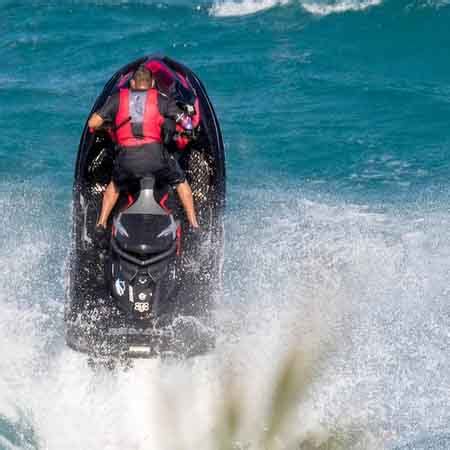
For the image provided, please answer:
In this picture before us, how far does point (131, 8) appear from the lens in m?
15.9

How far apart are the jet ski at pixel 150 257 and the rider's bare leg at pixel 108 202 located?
3.5 inches

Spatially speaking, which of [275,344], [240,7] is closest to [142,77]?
[275,344]

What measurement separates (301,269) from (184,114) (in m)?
2.64

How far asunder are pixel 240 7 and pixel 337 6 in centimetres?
170

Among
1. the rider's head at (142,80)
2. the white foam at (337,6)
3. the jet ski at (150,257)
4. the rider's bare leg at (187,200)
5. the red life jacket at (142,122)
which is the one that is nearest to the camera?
the jet ski at (150,257)

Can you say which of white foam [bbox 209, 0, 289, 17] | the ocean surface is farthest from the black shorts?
white foam [bbox 209, 0, 289, 17]

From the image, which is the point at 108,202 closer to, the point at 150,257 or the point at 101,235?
the point at 101,235

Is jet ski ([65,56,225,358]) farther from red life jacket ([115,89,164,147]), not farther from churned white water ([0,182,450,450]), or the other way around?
churned white water ([0,182,450,450])

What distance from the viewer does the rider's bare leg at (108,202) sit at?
24.7ft

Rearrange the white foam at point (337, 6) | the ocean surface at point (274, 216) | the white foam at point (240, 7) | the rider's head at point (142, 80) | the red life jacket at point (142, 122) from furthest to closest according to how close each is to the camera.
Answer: the white foam at point (240, 7) < the white foam at point (337, 6) < the ocean surface at point (274, 216) < the rider's head at point (142, 80) < the red life jacket at point (142, 122)

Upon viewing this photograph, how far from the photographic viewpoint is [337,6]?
15.5 metres

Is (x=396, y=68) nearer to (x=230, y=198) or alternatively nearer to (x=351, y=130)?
(x=351, y=130)

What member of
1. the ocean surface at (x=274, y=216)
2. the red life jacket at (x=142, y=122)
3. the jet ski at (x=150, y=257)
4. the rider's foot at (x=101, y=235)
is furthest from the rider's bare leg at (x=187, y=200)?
the ocean surface at (x=274, y=216)

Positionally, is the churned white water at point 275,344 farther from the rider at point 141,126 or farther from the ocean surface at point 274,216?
the rider at point 141,126
